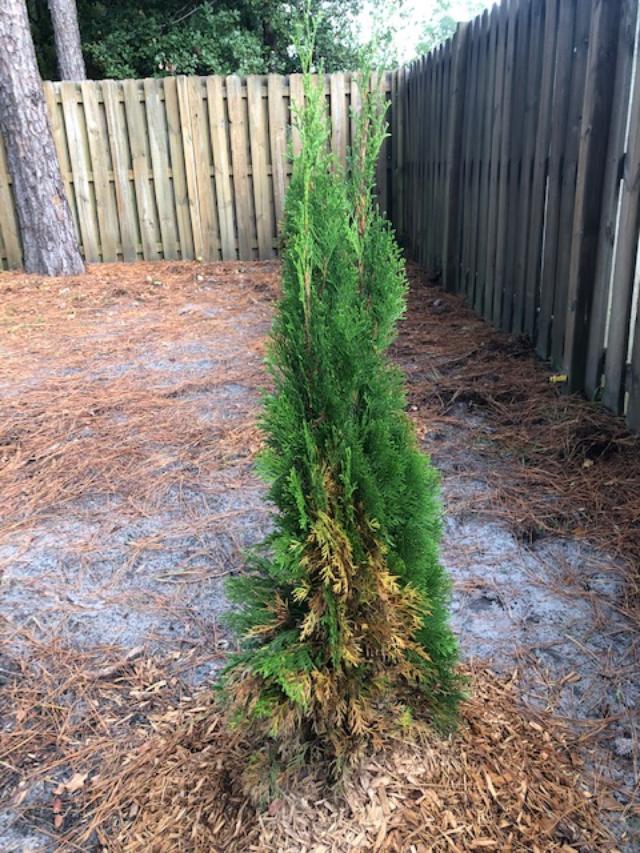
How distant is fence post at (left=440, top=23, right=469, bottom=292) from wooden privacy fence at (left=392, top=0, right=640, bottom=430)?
0.5 inches

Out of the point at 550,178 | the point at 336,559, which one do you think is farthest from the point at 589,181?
the point at 336,559

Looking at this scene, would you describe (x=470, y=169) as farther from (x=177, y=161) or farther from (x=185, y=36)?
(x=185, y=36)

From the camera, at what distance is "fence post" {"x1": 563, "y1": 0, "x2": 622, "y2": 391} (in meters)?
3.50

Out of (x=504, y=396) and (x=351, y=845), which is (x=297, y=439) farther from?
(x=504, y=396)

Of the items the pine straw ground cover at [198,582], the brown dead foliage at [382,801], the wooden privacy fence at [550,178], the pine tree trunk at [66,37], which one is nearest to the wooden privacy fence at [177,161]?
the wooden privacy fence at [550,178]

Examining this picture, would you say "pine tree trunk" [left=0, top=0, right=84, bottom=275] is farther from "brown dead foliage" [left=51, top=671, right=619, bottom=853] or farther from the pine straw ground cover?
"brown dead foliage" [left=51, top=671, right=619, bottom=853]

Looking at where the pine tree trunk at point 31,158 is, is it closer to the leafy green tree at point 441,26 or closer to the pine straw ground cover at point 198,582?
the pine straw ground cover at point 198,582

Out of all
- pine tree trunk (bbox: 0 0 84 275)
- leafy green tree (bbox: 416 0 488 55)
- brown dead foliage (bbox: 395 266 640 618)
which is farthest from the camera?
leafy green tree (bbox: 416 0 488 55)

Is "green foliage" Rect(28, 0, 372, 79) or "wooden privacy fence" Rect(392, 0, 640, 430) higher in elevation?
"green foliage" Rect(28, 0, 372, 79)

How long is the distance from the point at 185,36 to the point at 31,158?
692 cm

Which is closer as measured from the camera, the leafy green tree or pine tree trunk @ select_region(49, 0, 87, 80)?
pine tree trunk @ select_region(49, 0, 87, 80)

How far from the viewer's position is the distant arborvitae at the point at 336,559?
4.96ft

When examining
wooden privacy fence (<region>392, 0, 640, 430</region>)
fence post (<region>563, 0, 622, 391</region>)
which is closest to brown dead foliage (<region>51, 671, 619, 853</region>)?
wooden privacy fence (<region>392, 0, 640, 430</region>)

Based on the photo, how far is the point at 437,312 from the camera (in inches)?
241
